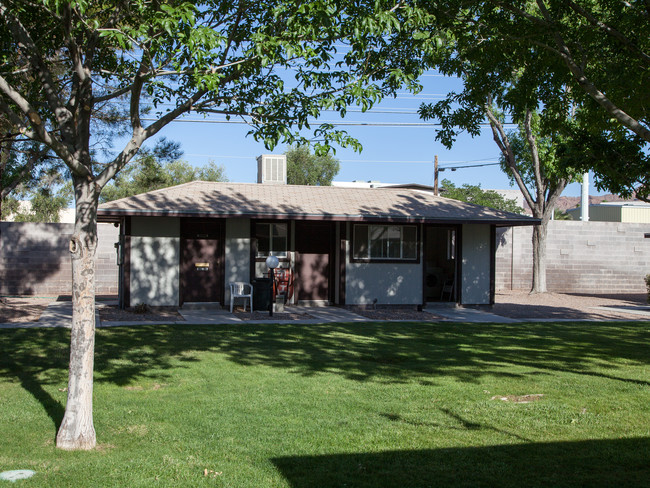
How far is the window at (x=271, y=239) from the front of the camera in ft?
57.0

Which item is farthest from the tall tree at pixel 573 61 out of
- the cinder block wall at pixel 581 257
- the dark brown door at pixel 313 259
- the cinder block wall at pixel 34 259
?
the cinder block wall at pixel 34 259

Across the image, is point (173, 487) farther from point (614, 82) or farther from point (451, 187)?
point (451, 187)

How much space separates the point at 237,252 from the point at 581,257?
13.9 m

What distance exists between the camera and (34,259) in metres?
19.6

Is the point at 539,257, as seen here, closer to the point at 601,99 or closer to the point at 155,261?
the point at 155,261

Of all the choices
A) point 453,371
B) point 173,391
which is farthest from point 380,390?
point 173,391

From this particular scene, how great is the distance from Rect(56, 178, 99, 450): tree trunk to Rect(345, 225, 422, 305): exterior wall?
12.0 metres

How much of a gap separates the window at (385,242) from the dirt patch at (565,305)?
2822 millimetres

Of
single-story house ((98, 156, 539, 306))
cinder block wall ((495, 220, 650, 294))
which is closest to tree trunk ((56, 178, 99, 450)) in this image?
single-story house ((98, 156, 539, 306))

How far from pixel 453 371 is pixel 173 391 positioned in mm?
3816

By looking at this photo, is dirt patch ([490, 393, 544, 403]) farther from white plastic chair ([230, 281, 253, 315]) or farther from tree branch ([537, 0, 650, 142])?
white plastic chair ([230, 281, 253, 315])

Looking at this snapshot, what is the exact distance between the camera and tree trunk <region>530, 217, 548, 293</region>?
22906 millimetres

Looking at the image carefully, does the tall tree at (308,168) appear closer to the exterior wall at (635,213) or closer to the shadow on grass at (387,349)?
the exterior wall at (635,213)

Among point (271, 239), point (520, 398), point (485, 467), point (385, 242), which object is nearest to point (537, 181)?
point (385, 242)
